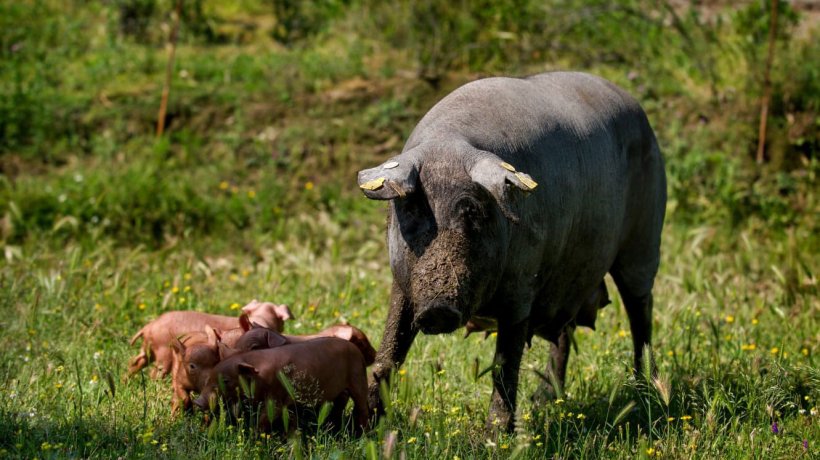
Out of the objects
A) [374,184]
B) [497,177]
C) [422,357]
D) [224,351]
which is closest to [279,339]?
[224,351]

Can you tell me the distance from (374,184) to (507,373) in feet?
4.09

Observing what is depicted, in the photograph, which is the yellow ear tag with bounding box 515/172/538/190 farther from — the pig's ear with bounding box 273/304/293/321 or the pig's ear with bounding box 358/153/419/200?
the pig's ear with bounding box 273/304/293/321

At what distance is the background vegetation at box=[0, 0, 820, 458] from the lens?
489 centimetres

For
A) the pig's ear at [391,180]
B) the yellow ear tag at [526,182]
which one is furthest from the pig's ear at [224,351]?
the yellow ear tag at [526,182]

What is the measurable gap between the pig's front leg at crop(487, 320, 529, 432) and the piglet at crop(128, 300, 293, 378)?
136 centimetres

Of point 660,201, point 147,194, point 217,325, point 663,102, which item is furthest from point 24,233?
point 663,102

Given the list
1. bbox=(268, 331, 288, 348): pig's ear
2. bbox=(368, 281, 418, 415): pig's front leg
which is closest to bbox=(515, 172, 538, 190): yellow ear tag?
bbox=(368, 281, 418, 415): pig's front leg

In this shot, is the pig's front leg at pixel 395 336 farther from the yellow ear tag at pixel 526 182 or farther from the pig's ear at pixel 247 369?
the yellow ear tag at pixel 526 182

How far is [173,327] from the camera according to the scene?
5465mm

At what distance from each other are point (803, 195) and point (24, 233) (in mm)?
6734

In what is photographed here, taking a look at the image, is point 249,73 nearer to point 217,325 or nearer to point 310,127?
point 310,127

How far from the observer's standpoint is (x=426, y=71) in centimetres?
1076

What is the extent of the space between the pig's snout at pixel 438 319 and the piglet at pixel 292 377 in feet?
1.82

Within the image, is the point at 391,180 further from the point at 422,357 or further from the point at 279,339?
the point at 422,357
